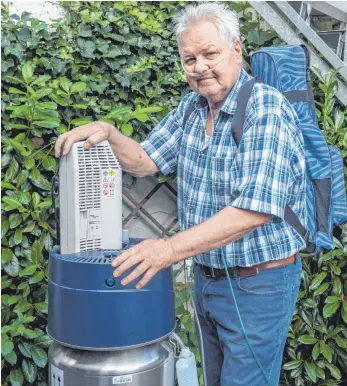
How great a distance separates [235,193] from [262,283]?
311mm

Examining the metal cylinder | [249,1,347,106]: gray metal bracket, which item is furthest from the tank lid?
[249,1,347,106]: gray metal bracket

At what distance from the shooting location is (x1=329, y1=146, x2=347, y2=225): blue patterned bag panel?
2.10 m

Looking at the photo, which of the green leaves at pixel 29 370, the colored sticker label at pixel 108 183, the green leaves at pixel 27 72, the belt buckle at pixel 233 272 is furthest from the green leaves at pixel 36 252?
the belt buckle at pixel 233 272

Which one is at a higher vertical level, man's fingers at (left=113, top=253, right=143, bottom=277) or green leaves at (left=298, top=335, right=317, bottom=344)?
man's fingers at (left=113, top=253, right=143, bottom=277)

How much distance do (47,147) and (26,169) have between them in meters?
0.16

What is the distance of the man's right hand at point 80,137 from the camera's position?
180cm

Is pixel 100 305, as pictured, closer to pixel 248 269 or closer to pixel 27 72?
pixel 248 269

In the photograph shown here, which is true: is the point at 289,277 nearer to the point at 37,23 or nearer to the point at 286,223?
the point at 286,223

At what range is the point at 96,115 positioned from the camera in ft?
9.31

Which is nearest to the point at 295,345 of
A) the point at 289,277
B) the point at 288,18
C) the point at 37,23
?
the point at 289,277

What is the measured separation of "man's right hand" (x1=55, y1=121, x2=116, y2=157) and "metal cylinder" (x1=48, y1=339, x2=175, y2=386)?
615mm

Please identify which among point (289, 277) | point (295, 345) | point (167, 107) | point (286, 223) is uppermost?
point (167, 107)

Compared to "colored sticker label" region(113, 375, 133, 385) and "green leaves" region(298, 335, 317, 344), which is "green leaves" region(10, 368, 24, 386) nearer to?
"colored sticker label" region(113, 375, 133, 385)

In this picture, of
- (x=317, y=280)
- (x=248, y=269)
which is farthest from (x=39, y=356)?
(x=317, y=280)
